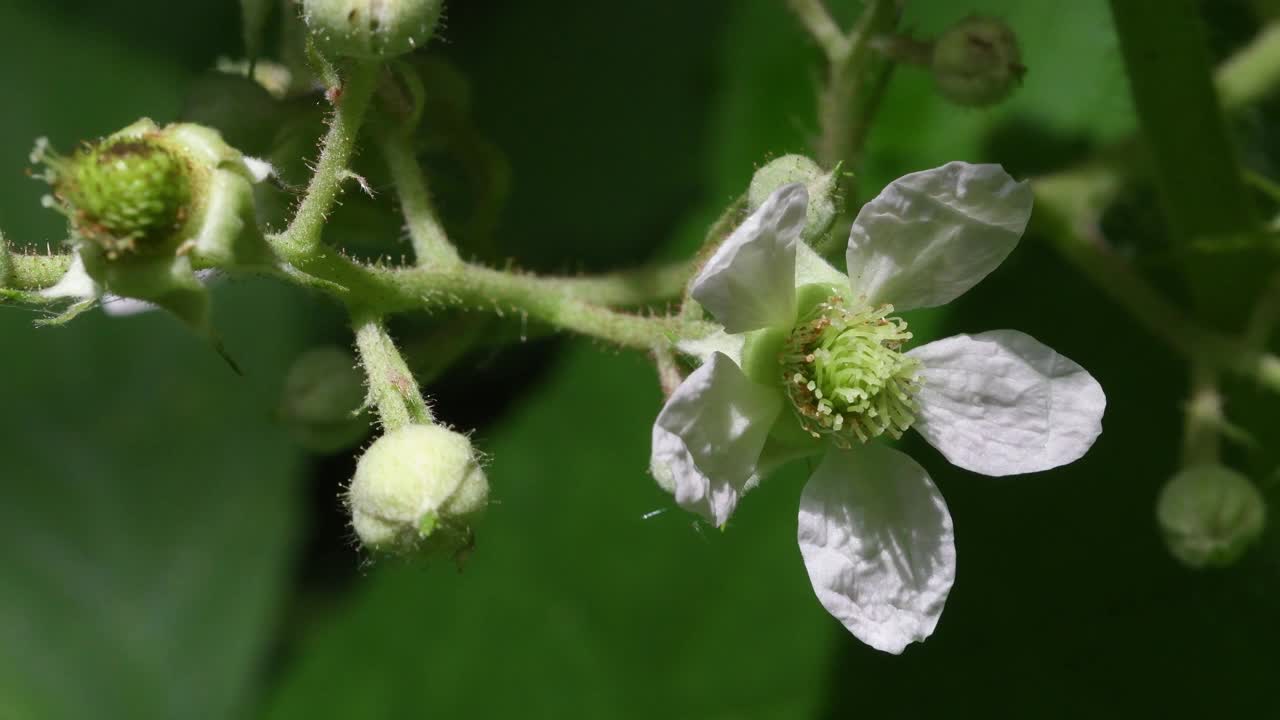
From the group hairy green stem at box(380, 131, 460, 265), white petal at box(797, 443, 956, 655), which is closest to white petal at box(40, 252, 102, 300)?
hairy green stem at box(380, 131, 460, 265)

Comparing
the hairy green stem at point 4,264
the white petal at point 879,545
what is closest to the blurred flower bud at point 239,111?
the hairy green stem at point 4,264

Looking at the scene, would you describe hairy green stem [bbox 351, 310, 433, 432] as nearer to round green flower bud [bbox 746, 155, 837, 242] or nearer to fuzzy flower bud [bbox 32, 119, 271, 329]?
fuzzy flower bud [bbox 32, 119, 271, 329]

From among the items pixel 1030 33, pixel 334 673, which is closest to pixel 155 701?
pixel 334 673

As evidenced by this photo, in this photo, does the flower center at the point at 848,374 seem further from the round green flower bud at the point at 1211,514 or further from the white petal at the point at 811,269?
the round green flower bud at the point at 1211,514

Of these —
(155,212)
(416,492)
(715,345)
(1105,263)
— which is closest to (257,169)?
(155,212)

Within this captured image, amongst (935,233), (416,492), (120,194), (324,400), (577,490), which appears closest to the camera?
(120,194)

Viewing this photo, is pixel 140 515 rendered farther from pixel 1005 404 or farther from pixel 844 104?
pixel 1005 404
